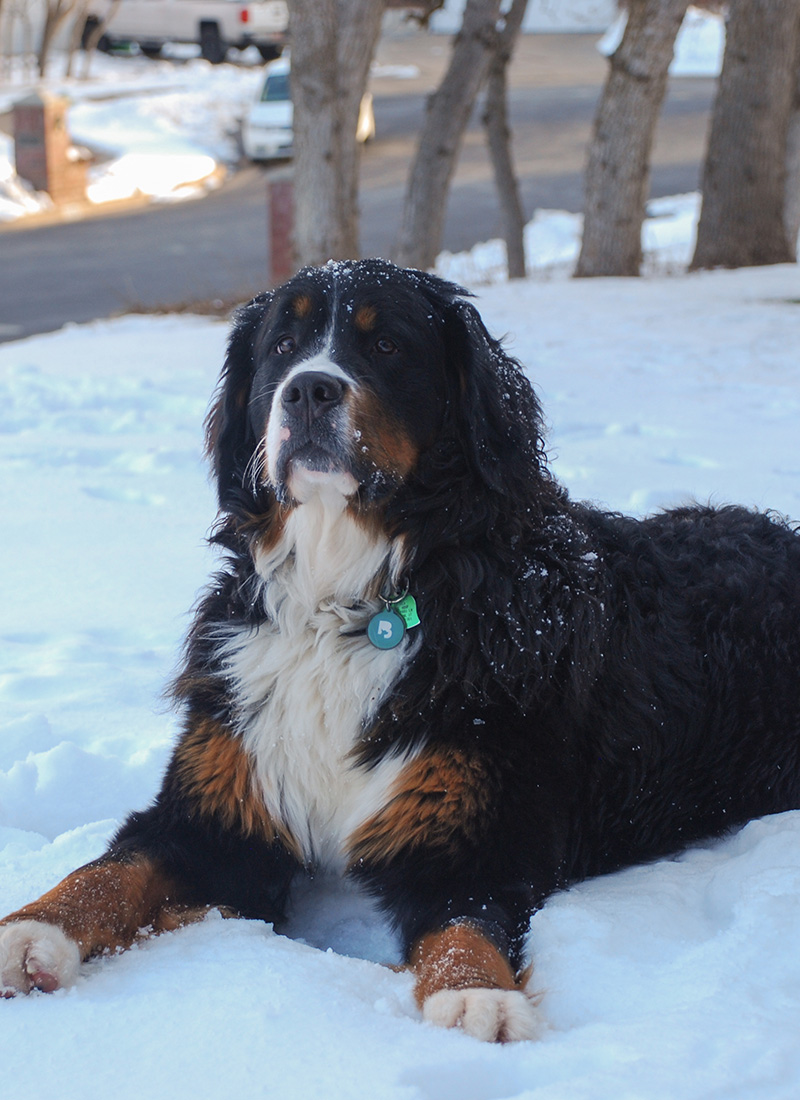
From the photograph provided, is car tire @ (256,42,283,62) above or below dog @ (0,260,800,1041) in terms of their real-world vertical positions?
below

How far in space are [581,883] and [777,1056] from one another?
1.00 m

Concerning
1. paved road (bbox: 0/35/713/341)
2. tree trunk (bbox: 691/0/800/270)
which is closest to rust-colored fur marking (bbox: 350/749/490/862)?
paved road (bbox: 0/35/713/341)

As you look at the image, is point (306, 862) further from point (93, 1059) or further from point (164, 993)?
point (93, 1059)

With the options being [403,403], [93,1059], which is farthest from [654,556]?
[93,1059]

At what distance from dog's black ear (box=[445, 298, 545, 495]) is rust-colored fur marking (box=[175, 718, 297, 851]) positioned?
3.26 feet

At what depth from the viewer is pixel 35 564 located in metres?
A: 5.32

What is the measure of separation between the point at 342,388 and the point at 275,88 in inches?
937

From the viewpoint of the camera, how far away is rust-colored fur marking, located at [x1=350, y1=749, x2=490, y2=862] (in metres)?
2.86

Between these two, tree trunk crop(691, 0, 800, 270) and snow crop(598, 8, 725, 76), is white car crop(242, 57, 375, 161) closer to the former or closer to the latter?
tree trunk crop(691, 0, 800, 270)

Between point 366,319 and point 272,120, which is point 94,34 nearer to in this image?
point 272,120

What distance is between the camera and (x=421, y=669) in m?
3.09

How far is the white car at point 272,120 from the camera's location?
24562 millimetres

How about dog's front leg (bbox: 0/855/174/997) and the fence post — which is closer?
dog's front leg (bbox: 0/855/174/997)

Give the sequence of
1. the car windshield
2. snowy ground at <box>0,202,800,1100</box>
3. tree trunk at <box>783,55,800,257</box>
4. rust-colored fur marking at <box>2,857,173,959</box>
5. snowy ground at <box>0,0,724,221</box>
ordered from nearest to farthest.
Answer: snowy ground at <box>0,202,800,1100</box> < rust-colored fur marking at <box>2,857,173,959</box> < tree trunk at <box>783,55,800,257</box> < snowy ground at <box>0,0,724,221</box> < the car windshield
